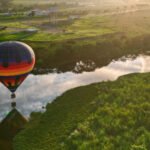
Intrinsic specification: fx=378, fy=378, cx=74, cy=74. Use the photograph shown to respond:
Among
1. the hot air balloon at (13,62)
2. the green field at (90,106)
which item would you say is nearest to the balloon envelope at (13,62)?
the hot air balloon at (13,62)

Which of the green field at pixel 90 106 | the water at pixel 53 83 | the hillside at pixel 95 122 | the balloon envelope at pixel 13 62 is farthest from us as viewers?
the water at pixel 53 83

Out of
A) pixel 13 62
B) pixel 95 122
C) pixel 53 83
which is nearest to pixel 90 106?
pixel 95 122

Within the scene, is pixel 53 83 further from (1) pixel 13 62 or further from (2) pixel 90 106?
(1) pixel 13 62

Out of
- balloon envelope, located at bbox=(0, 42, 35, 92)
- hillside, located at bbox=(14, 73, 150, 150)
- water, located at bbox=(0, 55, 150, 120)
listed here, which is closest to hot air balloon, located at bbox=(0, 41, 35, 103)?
balloon envelope, located at bbox=(0, 42, 35, 92)

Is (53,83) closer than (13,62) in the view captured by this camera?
No

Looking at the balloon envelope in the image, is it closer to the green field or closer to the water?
the water

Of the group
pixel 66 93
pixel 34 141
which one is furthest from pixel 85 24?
pixel 34 141

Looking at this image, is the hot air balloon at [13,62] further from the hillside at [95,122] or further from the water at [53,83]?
the hillside at [95,122]

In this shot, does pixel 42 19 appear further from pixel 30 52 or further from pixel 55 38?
pixel 30 52
